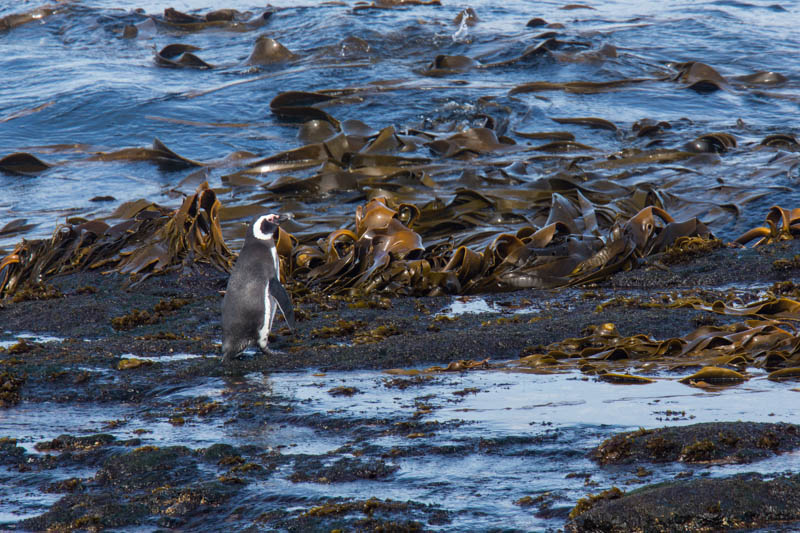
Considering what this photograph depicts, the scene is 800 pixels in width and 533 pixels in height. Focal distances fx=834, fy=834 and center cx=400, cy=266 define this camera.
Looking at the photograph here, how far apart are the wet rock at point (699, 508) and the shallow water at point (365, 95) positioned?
192 inches

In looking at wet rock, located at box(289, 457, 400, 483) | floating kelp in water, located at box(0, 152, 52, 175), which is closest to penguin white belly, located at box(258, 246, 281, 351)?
wet rock, located at box(289, 457, 400, 483)

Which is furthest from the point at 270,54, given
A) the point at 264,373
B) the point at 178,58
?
the point at 264,373

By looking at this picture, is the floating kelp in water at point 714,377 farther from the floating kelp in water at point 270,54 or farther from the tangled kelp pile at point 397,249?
the floating kelp in water at point 270,54

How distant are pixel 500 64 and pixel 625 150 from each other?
419cm

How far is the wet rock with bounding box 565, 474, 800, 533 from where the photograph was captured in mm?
2229

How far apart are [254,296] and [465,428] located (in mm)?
2128

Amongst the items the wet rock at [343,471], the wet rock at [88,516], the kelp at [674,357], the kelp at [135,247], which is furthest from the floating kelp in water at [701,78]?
the wet rock at [88,516]

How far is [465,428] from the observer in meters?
3.22

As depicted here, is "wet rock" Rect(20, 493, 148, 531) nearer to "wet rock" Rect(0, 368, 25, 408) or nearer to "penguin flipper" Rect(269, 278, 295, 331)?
"wet rock" Rect(0, 368, 25, 408)

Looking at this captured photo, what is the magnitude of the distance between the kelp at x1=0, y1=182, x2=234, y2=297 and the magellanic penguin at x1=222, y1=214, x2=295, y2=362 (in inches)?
43.3

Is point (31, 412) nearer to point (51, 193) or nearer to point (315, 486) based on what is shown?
point (315, 486)

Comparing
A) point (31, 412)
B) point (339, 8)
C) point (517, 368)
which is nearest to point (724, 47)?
point (339, 8)

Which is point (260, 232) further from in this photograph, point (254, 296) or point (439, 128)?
point (439, 128)

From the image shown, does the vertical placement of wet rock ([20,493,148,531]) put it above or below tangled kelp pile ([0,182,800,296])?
above
